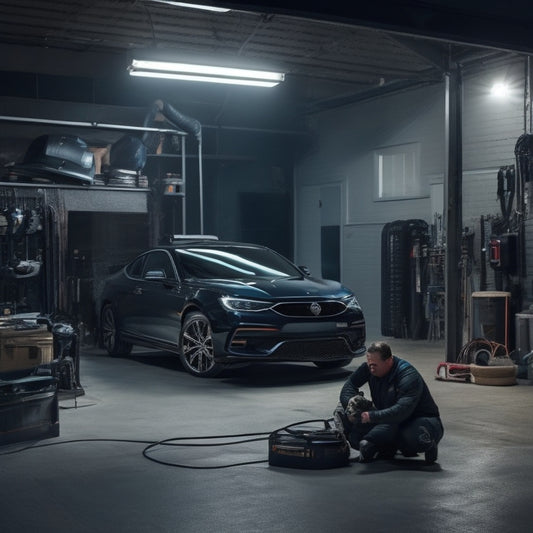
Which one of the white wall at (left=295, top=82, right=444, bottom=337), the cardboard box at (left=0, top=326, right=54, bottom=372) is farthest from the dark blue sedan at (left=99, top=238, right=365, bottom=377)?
the white wall at (left=295, top=82, right=444, bottom=337)

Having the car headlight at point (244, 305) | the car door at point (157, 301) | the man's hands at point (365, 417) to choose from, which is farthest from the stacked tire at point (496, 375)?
the man's hands at point (365, 417)

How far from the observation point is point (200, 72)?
13.6 metres

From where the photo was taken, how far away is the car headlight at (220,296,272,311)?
10719 millimetres

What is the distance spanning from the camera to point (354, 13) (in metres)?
5.91

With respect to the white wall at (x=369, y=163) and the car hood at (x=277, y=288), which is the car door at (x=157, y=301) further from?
the white wall at (x=369, y=163)

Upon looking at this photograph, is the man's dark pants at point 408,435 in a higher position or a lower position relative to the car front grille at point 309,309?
lower

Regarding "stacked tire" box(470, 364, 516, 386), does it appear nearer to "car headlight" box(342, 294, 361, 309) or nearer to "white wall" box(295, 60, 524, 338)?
"car headlight" box(342, 294, 361, 309)

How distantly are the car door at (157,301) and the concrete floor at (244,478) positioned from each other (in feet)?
6.23

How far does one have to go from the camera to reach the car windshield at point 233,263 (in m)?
11.9

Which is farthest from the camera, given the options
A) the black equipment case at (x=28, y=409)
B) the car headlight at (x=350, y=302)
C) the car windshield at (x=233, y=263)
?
the car windshield at (x=233, y=263)

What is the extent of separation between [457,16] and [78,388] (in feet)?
18.7

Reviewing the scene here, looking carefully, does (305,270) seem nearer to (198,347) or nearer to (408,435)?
(198,347)

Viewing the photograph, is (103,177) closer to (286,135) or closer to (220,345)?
(286,135)

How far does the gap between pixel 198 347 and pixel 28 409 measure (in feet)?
12.5
